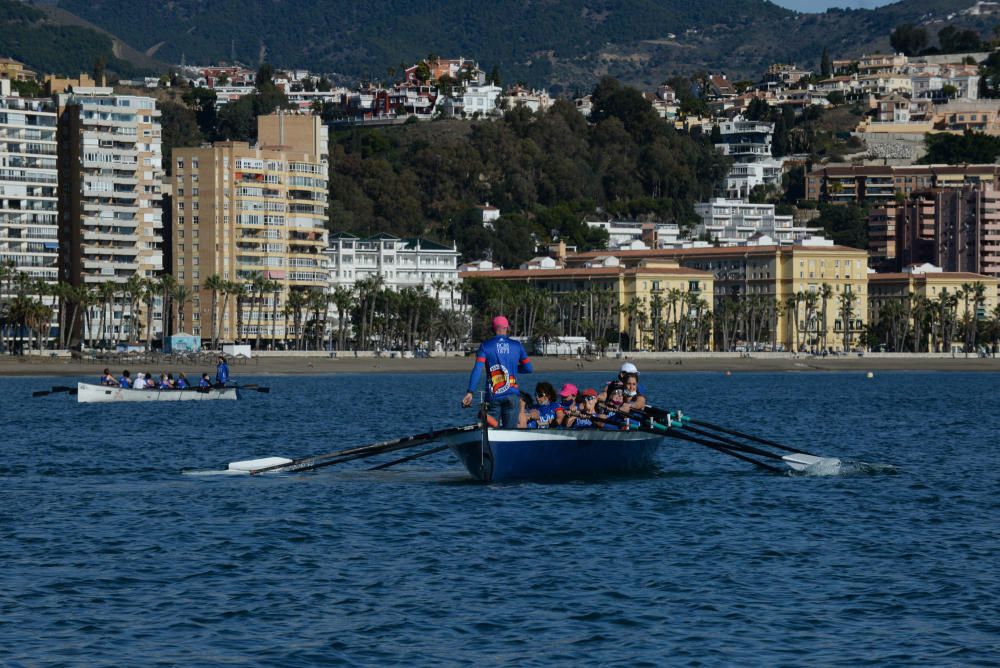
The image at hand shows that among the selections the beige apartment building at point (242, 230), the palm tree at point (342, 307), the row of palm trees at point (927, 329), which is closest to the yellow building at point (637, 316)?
the palm tree at point (342, 307)

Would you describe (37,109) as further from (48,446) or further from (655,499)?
(655,499)

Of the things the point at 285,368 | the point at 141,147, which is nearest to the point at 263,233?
the point at 141,147

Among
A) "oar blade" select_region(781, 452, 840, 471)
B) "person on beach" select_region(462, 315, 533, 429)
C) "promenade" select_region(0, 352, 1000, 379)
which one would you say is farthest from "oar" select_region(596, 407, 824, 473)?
"promenade" select_region(0, 352, 1000, 379)

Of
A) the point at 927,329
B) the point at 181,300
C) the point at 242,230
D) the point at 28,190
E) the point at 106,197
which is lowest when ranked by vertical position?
the point at 927,329

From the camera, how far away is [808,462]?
38406mm

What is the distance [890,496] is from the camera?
3528cm

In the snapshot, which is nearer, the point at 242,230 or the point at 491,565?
the point at 491,565

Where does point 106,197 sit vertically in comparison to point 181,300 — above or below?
above

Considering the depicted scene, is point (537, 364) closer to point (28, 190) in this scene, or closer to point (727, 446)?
point (28, 190)

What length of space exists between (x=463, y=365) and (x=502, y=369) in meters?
117

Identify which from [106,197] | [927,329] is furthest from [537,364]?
[927,329]

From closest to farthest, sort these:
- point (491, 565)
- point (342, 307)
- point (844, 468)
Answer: point (491, 565) → point (844, 468) → point (342, 307)

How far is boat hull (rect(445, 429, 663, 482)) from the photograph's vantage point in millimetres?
32219

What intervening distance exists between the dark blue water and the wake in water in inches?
8.4
